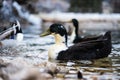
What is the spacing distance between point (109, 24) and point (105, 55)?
23.5m

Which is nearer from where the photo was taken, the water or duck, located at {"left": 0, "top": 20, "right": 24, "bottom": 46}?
the water

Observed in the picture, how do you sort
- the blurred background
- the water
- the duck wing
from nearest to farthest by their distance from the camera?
the water, the duck wing, the blurred background

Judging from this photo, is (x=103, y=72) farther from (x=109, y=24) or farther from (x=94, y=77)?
(x=109, y=24)

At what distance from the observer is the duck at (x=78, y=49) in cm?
1313

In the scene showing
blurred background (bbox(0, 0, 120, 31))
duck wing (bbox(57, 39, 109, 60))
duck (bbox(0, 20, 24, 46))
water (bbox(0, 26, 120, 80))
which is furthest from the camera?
blurred background (bbox(0, 0, 120, 31))

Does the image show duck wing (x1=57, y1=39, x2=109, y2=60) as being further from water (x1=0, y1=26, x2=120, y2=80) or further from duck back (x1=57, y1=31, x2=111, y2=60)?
water (x1=0, y1=26, x2=120, y2=80)

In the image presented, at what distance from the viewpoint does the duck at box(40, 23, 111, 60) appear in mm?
13133

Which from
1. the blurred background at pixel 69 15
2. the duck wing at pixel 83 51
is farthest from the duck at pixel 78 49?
the blurred background at pixel 69 15

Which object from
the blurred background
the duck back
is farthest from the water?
the blurred background

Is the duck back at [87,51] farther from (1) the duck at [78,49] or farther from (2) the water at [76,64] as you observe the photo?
(2) the water at [76,64]

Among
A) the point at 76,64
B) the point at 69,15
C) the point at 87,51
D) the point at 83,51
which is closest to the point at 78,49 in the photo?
the point at 83,51

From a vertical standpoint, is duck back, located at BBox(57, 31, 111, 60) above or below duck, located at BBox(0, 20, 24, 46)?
below

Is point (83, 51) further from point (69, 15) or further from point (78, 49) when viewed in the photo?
point (69, 15)

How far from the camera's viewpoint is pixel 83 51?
1316cm
